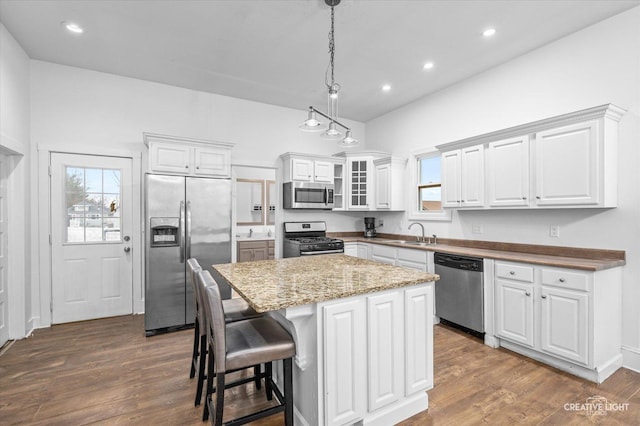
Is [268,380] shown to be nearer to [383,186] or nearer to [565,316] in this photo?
[565,316]

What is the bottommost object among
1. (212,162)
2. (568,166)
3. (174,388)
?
(174,388)

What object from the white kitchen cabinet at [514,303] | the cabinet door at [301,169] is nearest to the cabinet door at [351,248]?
the cabinet door at [301,169]

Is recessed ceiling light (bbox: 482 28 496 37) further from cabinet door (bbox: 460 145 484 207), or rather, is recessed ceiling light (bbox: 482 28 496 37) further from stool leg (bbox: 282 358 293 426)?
stool leg (bbox: 282 358 293 426)

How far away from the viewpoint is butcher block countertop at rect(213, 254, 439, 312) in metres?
1.62

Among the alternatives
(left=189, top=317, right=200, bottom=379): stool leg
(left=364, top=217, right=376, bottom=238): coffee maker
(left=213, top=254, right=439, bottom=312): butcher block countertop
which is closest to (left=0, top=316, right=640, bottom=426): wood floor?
(left=189, top=317, right=200, bottom=379): stool leg

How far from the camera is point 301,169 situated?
4.80 meters

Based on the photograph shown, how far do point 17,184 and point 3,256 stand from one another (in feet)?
2.49

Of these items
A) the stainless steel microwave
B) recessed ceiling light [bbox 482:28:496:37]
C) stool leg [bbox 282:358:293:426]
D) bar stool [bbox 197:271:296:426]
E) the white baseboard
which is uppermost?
recessed ceiling light [bbox 482:28:496:37]

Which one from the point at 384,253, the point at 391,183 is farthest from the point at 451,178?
the point at 384,253

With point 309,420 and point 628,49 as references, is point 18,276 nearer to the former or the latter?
point 309,420

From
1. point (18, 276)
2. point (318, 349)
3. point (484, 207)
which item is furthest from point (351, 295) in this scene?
point (18, 276)

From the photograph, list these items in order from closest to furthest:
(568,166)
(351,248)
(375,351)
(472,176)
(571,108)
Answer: (375,351), (568,166), (571,108), (472,176), (351,248)

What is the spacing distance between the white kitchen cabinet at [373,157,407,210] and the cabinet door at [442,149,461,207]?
1.02m

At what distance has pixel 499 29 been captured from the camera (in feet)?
9.56
